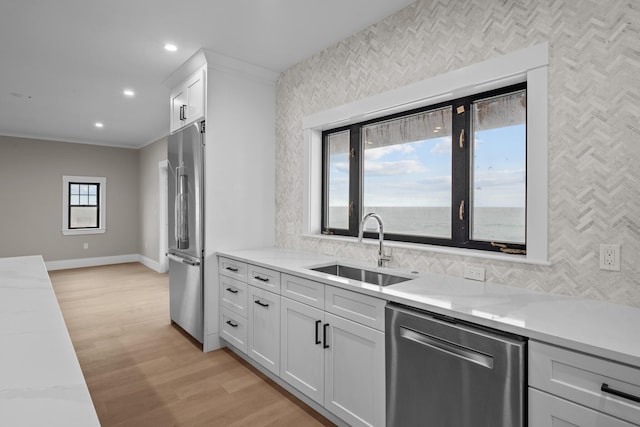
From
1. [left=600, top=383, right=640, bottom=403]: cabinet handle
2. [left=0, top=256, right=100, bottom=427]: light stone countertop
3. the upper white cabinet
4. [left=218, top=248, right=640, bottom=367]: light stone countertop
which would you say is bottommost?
[left=600, top=383, right=640, bottom=403]: cabinet handle

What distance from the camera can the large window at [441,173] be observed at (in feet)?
6.69

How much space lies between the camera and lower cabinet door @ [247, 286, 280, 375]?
246cm

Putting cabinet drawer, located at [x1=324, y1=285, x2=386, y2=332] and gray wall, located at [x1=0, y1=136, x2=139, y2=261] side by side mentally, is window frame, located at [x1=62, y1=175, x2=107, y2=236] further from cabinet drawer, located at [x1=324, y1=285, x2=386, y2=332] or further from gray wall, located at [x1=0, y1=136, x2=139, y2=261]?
cabinet drawer, located at [x1=324, y1=285, x2=386, y2=332]

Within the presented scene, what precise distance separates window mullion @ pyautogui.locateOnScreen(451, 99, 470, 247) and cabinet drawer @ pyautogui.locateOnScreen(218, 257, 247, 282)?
5.39 feet

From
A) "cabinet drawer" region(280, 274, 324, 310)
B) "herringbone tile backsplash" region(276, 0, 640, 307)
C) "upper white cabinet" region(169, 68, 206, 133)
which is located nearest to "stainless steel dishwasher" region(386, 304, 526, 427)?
"cabinet drawer" region(280, 274, 324, 310)

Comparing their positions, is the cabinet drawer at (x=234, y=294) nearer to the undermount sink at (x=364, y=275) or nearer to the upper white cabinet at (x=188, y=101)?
the undermount sink at (x=364, y=275)

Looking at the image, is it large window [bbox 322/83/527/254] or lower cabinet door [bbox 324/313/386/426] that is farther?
large window [bbox 322/83/527/254]

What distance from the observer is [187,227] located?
3.36 metres

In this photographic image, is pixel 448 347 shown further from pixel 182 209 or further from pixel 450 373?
pixel 182 209

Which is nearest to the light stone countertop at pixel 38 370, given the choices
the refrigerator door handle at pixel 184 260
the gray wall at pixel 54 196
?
the refrigerator door handle at pixel 184 260

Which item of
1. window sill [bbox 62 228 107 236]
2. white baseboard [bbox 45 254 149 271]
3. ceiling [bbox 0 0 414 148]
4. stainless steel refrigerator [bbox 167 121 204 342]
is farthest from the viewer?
window sill [bbox 62 228 107 236]

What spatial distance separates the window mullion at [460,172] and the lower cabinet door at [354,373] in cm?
91

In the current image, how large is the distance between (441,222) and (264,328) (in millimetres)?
1505

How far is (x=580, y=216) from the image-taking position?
1.62 m
